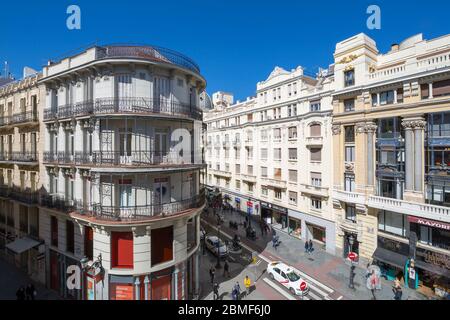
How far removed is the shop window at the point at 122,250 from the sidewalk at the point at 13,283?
26.5 feet

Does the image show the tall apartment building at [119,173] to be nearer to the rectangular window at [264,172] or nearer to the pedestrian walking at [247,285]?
the pedestrian walking at [247,285]

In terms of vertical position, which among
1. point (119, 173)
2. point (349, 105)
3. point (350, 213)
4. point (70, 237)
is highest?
point (349, 105)

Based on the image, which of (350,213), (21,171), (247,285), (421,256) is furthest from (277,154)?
(21,171)

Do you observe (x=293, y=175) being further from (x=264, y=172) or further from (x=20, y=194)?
(x=20, y=194)

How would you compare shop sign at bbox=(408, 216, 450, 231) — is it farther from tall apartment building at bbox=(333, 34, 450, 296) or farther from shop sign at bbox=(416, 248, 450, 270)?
shop sign at bbox=(416, 248, 450, 270)

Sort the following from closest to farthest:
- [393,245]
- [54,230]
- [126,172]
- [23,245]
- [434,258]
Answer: [126,172]
[54,230]
[434,258]
[23,245]
[393,245]

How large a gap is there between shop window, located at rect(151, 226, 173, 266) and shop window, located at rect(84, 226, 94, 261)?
15.0 ft

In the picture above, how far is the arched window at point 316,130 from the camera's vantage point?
29562 mm

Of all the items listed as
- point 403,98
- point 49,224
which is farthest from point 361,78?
point 49,224

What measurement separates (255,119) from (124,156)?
27.2 metres

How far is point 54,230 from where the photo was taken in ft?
64.3

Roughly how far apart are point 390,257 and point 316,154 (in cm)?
1289

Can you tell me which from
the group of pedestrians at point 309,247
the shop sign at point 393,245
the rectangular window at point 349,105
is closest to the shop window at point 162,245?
the group of pedestrians at point 309,247

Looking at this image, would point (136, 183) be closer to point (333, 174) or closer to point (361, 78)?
point (333, 174)
